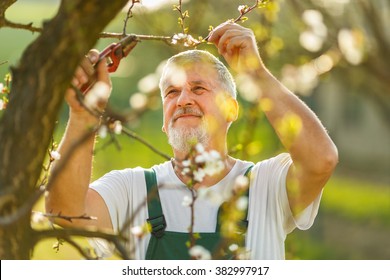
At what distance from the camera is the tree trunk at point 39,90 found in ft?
4.81

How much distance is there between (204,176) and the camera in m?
2.51

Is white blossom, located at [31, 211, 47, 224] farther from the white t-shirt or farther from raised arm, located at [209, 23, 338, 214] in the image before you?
raised arm, located at [209, 23, 338, 214]

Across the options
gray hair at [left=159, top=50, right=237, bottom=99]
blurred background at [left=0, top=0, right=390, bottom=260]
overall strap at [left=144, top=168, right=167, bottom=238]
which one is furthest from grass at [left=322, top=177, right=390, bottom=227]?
overall strap at [left=144, top=168, right=167, bottom=238]

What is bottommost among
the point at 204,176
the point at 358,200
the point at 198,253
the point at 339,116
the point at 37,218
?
the point at 198,253

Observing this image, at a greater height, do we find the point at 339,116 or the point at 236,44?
the point at 339,116

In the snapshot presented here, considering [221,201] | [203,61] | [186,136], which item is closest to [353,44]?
[221,201]

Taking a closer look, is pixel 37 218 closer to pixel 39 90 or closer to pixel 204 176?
pixel 39 90

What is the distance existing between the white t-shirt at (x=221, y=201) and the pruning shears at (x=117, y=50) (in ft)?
1.47

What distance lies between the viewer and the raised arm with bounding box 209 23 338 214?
7.25ft

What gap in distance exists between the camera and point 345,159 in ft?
58.1

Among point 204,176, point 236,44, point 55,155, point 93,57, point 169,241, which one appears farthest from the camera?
point 204,176

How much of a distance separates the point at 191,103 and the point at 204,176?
0.81 ft

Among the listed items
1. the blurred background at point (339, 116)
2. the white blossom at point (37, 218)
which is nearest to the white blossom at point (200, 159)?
the white blossom at point (37, 218)

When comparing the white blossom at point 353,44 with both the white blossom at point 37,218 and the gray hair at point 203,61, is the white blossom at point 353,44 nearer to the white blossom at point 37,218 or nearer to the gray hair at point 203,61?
the white blossom at point 37,218
